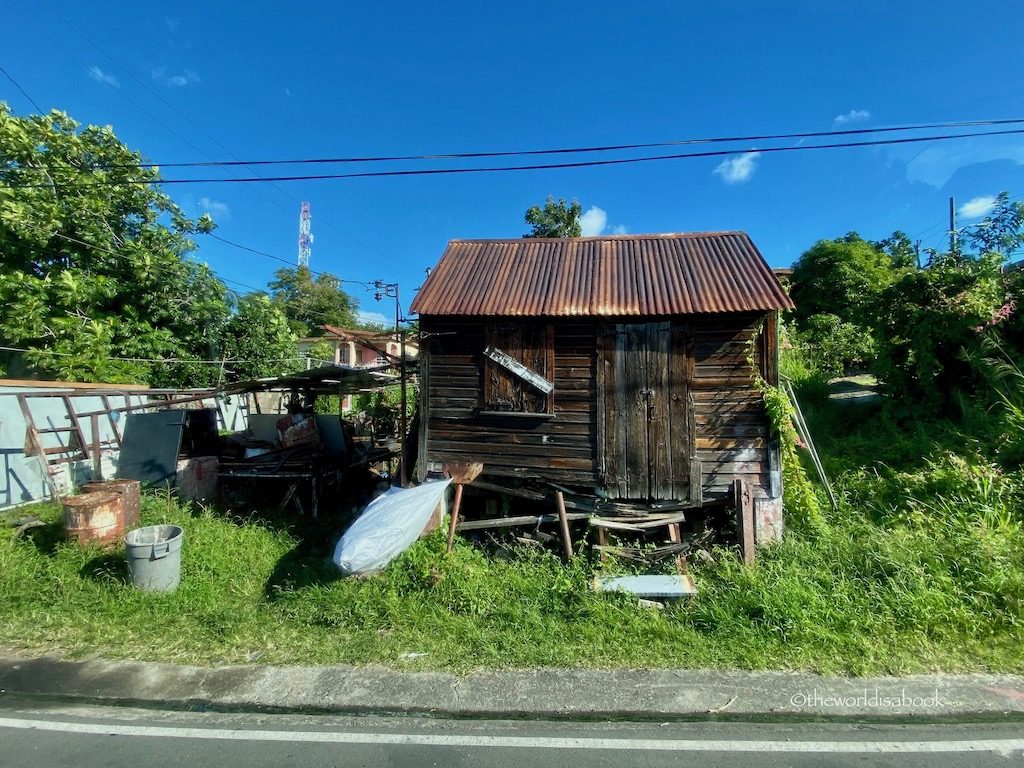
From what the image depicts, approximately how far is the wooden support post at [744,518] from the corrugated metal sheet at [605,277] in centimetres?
243

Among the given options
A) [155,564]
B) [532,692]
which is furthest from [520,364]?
[155,564]

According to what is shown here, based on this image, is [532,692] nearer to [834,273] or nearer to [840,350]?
[840,350]

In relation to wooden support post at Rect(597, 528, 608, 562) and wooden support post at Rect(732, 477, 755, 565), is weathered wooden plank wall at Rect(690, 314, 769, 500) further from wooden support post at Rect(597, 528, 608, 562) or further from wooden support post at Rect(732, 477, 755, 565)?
wooden support post at Rect(597, 528, 608, 562)

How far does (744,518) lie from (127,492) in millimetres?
9070

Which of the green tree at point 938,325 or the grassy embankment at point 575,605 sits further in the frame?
the green tree at point 938,325

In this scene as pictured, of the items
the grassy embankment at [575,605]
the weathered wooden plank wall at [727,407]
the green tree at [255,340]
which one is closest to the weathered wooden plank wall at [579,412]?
the weathered wooden plank wall at [727,407]

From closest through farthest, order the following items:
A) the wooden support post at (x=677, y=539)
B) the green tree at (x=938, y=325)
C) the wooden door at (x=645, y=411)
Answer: the wooden support post at (x=677, y=539)
the wooden door at (x=645, y=411)
the green tree at (x=938, y=325)

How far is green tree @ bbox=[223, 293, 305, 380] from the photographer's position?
15641 mm

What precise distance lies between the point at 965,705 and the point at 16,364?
21015mm

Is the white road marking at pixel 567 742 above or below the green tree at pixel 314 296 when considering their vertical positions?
below

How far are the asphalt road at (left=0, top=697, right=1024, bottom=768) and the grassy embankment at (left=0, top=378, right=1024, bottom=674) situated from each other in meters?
0.77

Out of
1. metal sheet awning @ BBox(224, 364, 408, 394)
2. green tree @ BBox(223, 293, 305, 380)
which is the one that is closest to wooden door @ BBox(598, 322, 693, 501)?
metal sheet awning @ BBox(224, 364, 408, 394)

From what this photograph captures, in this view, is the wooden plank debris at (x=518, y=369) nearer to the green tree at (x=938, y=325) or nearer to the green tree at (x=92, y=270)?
the green tree at (x=938, y=325)

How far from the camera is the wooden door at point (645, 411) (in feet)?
22.1
